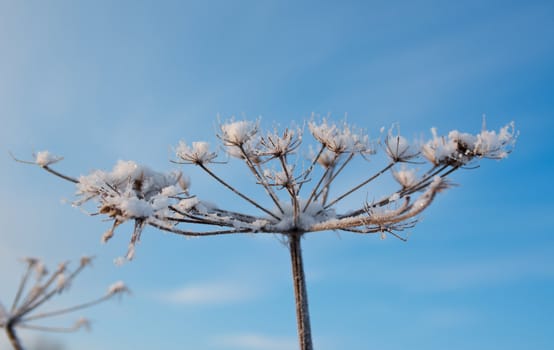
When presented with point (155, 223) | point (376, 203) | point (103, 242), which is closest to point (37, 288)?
point (103, 242)

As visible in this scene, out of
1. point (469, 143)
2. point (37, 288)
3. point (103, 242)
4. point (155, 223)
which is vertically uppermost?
point (469, 143)

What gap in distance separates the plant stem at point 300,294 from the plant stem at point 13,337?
198 inches

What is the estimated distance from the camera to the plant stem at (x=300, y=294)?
8.70 m

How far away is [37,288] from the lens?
4977 millimetres

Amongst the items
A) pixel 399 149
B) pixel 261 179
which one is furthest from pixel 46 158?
pixel 399 149

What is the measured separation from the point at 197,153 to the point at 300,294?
3.13m

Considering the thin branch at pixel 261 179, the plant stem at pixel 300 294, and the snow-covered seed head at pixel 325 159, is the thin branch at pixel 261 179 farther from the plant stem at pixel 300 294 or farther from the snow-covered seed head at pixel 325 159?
the snow-covered seed head at pixel 325 159

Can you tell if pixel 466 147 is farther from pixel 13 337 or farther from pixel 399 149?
pixel 13 337

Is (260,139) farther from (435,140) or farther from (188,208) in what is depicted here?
(435,140)

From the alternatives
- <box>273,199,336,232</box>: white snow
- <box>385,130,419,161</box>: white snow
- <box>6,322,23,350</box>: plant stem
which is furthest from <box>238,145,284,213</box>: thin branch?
<box>6,322,23,350</box>: plant stem

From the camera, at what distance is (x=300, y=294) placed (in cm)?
900

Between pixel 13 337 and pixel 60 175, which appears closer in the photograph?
pixel 13 337

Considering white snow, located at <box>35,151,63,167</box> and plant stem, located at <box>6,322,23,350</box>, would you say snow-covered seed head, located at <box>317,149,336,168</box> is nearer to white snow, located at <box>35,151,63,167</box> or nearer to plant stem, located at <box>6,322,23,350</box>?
white snow, located at <box>35,151,63,167</box>

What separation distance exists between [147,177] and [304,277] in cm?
327
